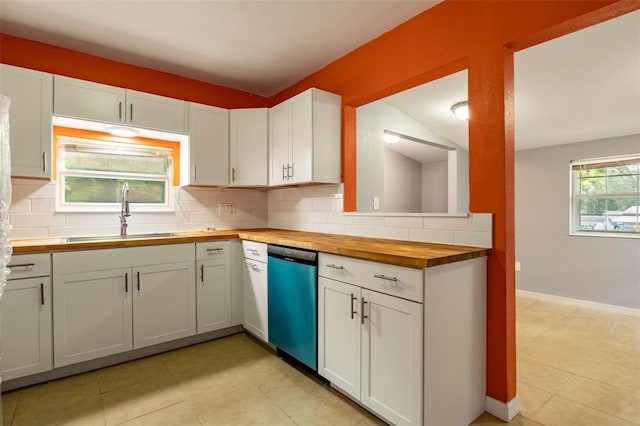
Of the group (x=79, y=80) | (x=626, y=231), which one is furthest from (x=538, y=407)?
(x=79, y=80)

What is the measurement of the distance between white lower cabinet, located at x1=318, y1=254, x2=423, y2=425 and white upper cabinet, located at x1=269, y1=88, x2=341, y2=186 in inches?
38.6

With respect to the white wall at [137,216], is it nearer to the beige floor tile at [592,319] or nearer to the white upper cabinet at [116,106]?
the white upper cabinet at [116,106]

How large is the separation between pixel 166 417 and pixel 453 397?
5.04 feet

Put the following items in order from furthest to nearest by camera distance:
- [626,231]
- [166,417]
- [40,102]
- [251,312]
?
1. [626,231]
2. [251,312]
3. [40,102]
4. [166,417]

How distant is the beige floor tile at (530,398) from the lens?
5.98 ft

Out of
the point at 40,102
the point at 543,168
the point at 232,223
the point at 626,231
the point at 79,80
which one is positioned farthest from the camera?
the point at 543,168

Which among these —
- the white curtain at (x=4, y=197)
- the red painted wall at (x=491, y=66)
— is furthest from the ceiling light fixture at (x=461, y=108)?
the white curtain at (x=4, y=197)

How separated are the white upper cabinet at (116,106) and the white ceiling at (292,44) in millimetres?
348

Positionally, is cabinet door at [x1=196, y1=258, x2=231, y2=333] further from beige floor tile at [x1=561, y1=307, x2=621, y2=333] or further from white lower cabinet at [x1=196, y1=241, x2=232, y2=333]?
beige floor tile at [x1=561, y1=307, x2=621, y2=333]

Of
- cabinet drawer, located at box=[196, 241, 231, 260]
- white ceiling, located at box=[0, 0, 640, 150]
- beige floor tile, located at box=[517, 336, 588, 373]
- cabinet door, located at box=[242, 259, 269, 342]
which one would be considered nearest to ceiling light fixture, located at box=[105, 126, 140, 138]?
white ceiling, located at box=[0, 0, 640, 150]

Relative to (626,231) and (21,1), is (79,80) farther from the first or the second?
(626,231)

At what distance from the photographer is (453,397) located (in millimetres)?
1601

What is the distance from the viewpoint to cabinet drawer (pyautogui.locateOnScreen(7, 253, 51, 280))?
1970 mm

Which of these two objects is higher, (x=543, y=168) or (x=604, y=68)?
(x=604, y=68)
